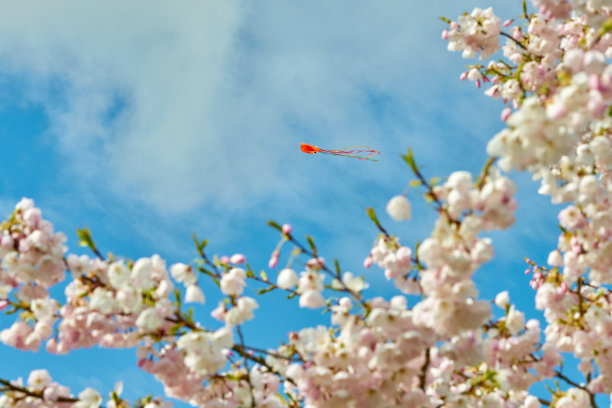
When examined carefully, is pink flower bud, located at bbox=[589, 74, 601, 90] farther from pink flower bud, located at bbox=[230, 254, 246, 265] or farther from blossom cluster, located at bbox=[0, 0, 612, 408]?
pink flower bud, located at bbox=[230, 254, 246, 265]

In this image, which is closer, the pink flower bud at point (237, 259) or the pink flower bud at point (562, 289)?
the pink flower bud at point (237, 259)

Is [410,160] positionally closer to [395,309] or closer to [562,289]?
[395,309]

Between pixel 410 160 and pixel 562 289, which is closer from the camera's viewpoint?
pixel 410 160

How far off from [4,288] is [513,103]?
6.23 m

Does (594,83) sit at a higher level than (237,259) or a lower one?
higher

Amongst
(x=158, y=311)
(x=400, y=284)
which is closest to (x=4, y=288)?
(x=158, y=311)

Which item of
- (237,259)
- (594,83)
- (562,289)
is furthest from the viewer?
(562,289)

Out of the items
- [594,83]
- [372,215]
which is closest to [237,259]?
[372,215]

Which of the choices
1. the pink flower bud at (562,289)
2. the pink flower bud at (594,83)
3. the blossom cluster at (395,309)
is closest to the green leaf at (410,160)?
the blossom cluster at (395,309)

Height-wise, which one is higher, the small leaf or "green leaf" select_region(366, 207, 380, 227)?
"green leaf" select_region(366, 207, 380, 227)

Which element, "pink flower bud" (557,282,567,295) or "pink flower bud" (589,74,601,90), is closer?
"pink flower bud" (589,74,601,90)

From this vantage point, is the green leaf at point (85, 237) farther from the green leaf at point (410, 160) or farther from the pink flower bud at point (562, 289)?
the pink flower bud at point (562, 289)

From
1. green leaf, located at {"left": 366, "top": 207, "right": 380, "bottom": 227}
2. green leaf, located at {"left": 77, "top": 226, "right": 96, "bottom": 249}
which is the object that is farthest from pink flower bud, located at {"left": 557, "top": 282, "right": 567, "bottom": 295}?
green leaf, located at {"left": 77, "top": 226, "right": 96, "bottom": 249}

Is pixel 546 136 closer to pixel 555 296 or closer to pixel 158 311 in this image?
pixel 555 296
